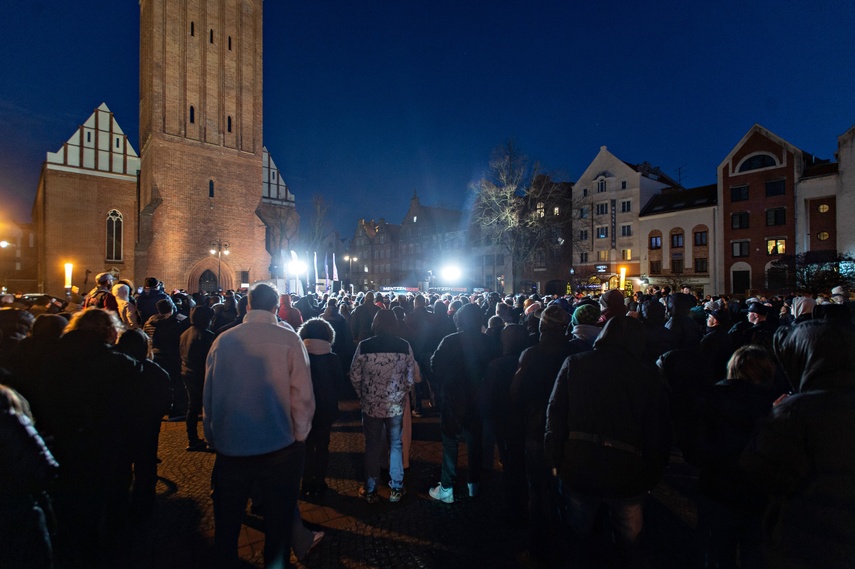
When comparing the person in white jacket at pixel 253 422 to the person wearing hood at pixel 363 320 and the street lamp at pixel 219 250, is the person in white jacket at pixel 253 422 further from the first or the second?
the street lamp at pixel 219 250

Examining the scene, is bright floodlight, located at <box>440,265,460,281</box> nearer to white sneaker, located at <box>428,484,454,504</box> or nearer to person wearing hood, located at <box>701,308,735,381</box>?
A: person wearing hood, located at <box>701,308,735,381</box>

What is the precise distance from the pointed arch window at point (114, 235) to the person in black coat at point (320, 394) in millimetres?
33119

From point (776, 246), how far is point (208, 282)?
4288cm

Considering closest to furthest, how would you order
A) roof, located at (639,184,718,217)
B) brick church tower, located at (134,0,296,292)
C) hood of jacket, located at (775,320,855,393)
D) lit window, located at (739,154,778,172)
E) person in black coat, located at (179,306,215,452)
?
hood of jacket, located at (775,320,855,393) → person in black coat, located at (179,306,215,452) → brick church tower, located at (134,0,296,292) → lit window, located at (739,154,778,172) → roof, located at (639,184,718,217)

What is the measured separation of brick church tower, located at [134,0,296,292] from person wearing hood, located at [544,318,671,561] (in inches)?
1165

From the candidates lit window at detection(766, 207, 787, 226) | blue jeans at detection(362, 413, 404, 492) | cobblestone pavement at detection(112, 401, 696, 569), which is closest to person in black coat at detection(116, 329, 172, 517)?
cobblestone pavement at detection(112, 401, 696, 569)

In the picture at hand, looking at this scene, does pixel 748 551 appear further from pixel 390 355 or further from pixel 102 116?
pixel 102 116

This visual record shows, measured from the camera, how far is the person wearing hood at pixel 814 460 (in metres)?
1.75

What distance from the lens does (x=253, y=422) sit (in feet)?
8.81

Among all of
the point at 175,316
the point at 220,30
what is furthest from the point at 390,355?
the point at 220,30

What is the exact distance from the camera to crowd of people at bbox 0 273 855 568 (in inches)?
76.4

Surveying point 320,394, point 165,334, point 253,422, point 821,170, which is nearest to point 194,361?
point 165,334

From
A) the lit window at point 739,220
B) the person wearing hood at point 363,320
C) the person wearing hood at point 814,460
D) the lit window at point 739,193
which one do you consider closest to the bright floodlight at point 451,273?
the lit window at point 739,220

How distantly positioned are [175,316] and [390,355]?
4.07 m
